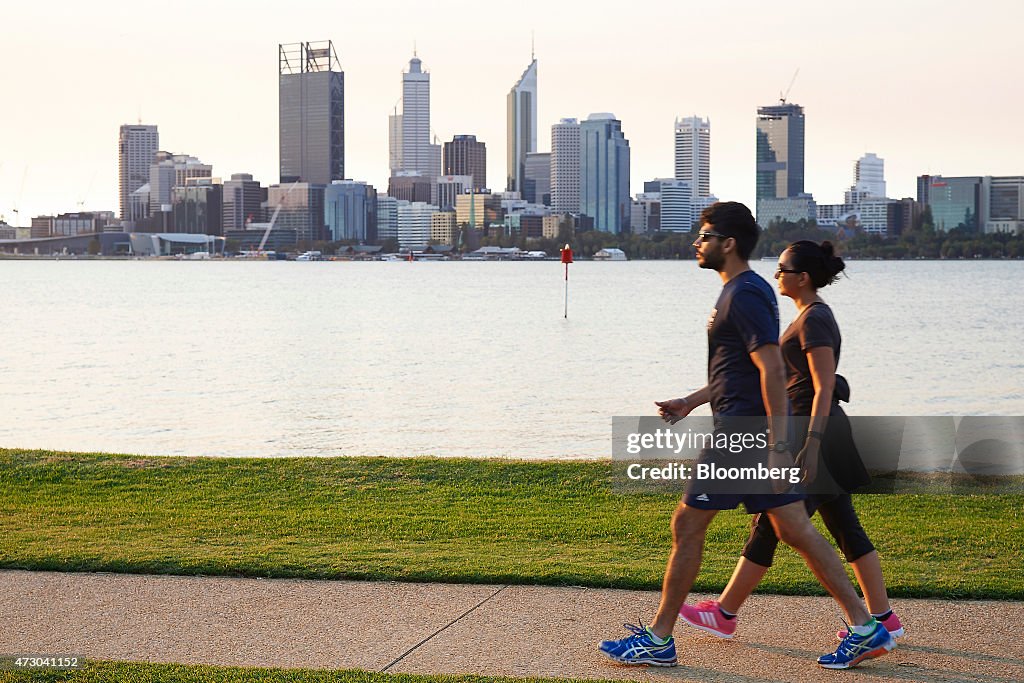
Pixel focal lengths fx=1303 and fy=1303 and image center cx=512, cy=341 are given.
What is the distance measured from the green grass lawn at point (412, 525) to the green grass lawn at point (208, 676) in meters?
1.64

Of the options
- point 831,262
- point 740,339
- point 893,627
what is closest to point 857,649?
point 893,627

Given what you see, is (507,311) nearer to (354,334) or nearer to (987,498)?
(354,334)

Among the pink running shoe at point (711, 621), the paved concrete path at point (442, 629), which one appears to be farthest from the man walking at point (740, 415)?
the pink running shoe at point (711, 621)

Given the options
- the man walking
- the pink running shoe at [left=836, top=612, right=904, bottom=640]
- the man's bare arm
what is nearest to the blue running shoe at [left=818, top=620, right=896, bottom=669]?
the man walking

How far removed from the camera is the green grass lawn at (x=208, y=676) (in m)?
4.63

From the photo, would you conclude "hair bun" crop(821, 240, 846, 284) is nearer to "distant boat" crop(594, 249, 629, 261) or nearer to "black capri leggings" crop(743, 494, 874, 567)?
"black capri leggings" crop(743, 494, 874, 567)

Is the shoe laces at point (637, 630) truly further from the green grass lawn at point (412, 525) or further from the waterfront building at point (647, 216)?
the waterfront building at point (647, 216)

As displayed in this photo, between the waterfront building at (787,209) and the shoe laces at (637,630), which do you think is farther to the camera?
the waterfront building at (787,209)

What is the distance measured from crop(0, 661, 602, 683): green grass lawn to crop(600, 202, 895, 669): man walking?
1.68ft

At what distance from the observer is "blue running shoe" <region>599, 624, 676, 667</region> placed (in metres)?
4.93

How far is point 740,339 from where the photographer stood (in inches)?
185

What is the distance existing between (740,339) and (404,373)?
26270mm

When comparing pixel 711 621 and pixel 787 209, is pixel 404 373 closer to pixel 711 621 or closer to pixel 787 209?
pixel 711 621

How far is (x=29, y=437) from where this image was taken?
18328 mm
